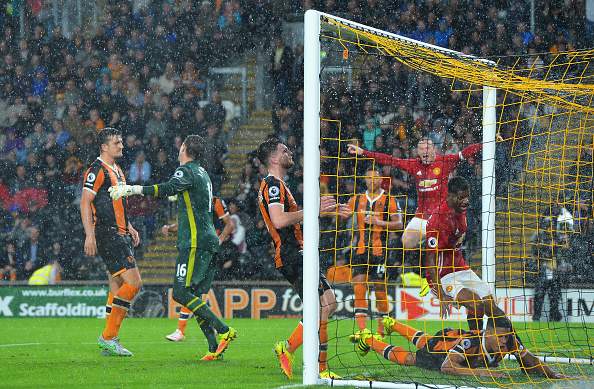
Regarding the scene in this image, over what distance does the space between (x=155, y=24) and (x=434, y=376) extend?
14831 mm

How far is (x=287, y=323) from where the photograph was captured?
50.0ft

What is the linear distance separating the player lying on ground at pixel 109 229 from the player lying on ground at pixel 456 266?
10.7 ft

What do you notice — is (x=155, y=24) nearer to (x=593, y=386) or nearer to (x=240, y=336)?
(x=240, y=336)

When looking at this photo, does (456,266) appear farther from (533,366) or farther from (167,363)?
(167,363)

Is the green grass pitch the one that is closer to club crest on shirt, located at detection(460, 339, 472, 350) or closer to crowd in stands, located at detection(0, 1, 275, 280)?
club crest on shirt, located at detection(460, 339, 472, 350)

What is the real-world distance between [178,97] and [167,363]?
11445mm

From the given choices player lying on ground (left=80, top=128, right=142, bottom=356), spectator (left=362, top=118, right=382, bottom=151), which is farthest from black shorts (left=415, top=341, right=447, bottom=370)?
spectator (left=362, top=118, right=382, bottom=151)

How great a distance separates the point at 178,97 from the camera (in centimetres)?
2006

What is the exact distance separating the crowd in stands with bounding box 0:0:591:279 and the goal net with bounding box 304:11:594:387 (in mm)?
115

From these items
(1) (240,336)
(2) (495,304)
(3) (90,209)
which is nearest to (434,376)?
(2) (495,304)

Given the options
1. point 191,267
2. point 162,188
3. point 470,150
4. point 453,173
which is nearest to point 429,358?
point 470,150

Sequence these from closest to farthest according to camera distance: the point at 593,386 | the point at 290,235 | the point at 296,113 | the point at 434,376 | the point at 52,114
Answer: the point at 593,386
the point at 434,376
the point at 290,235
the point at 296,113
the point at 52,114

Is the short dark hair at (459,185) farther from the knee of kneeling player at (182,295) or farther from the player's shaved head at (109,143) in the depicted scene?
the player's shaved head at (109,143)

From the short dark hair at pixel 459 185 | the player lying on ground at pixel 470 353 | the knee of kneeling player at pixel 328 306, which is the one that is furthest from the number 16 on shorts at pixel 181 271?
the short dark hair at pixel 459 185
